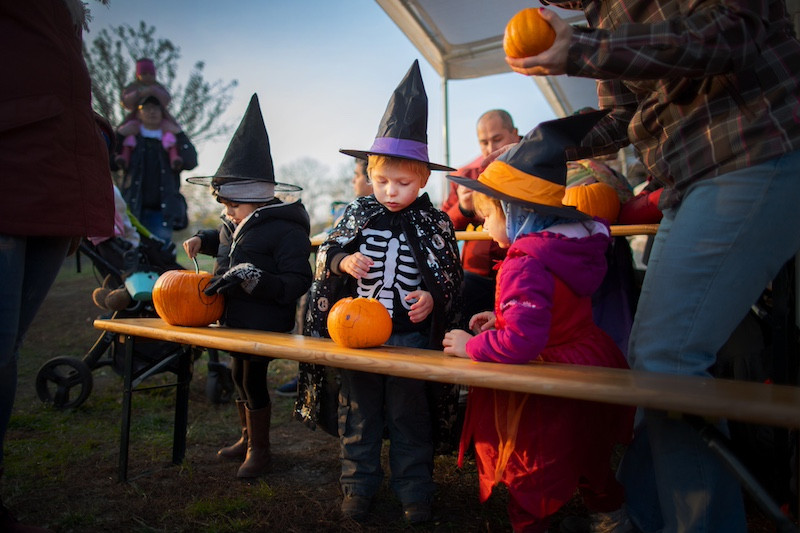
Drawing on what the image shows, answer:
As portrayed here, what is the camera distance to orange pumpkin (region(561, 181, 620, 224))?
3059mm

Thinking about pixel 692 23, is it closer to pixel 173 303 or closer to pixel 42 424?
pixel 173 303

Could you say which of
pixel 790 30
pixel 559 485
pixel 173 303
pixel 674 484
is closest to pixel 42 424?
pixel 173 303

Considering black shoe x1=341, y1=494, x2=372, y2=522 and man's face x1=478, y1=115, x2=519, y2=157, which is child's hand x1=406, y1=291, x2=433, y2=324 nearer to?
black shoe x1=341, y1=494, x2=372, y2=522

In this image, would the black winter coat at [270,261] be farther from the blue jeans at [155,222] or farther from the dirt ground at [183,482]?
the blue jeans at [155,222]

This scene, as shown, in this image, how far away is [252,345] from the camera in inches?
88.1

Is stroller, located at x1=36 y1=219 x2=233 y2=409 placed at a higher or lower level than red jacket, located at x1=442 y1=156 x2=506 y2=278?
lower

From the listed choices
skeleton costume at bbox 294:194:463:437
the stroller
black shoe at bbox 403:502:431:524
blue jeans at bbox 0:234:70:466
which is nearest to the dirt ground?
black shoe at bbox 403:502:431:524

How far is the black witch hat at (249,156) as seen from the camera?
10.6 feet

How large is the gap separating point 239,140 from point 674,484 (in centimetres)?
276

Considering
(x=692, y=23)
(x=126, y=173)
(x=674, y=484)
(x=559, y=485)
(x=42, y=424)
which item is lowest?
(x=42, y=424)

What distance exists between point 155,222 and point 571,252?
207 inches

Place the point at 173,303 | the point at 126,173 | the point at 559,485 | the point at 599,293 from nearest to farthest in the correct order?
the point at 559,485 < the point at 173,303 < the point at 599,293 < the point at 126,173

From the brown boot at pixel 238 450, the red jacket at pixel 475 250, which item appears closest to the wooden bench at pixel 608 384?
the brown boot at pixel 238 450

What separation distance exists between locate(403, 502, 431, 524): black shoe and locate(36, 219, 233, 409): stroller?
228 cm
